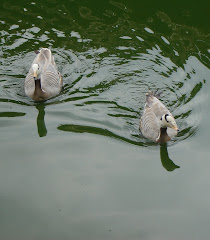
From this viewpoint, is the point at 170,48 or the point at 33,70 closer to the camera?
the point at 33,70

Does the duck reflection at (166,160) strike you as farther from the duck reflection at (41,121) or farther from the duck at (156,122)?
the duck reflection at (41,121)

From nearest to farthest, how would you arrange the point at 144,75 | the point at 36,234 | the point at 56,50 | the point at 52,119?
the point at 36,234 < the point at 52,119 < the point at 144,75 < the point at 56,50

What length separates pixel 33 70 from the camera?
11383mm

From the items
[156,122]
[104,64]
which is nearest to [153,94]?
[156,122]

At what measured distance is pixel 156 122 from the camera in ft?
34.8

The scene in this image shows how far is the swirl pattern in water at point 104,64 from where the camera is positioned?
1102 centimetres

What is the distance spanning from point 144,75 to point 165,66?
70 centimetres

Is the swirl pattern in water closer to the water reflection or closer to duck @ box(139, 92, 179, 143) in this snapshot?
the water reflection

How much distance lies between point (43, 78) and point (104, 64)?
5.57 feet

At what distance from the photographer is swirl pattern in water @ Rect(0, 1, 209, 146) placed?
434 inches

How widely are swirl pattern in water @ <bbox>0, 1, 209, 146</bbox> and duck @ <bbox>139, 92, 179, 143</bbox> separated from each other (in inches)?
7.2

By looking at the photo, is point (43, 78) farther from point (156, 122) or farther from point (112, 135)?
point (156, 122)

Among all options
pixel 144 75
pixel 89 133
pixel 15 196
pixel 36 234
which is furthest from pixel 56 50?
pixel 36 234

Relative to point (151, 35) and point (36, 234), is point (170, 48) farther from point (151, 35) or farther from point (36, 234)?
point (36, 234)
